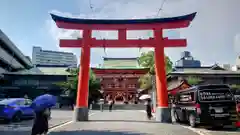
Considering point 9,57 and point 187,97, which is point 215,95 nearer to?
point 187,97

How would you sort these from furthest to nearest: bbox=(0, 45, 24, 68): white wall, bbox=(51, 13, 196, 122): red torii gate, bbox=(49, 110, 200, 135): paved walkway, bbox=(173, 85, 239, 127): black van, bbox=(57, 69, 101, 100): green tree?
bbox=(0, 45, 24, 68): white wall, bbox=(57, 69, 101, 100): green tree, bbox=(51, 13, 196, 122): red torii gate, bbox=(173, 85, 239, 127): black van, bbox=(49, 110, 200, 135): paved walkway

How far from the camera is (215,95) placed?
1344 centimetres

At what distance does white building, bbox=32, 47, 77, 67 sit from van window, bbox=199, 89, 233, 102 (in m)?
93.2

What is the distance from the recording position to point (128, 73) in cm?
4406

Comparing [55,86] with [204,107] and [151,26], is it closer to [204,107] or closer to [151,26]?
[151,26]

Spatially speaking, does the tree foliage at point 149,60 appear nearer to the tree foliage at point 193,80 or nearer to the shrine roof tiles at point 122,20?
the tree foliage at point 193,80

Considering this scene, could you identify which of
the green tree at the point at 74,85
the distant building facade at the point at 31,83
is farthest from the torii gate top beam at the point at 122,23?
the distant building facade at the point at 31,83

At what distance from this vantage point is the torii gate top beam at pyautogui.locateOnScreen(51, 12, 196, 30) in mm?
17750

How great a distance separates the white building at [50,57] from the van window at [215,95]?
306 ft

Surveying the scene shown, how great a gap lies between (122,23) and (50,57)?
341ft

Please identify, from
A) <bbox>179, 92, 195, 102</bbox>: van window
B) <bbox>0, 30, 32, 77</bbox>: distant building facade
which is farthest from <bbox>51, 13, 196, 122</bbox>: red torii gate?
<bbox>0, 30, 32, 77</bbox>: distant building facade

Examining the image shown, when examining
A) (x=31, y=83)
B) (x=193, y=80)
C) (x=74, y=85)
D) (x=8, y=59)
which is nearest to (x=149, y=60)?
(x=193, y=80)

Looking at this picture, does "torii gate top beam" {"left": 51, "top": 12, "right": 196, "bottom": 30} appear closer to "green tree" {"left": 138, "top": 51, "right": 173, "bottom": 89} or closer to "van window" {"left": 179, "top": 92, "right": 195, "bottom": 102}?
"van window" {"left": 179, "top": 92, "right": 195, "bottom": 102}

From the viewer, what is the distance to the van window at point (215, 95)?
13375 millimetres
